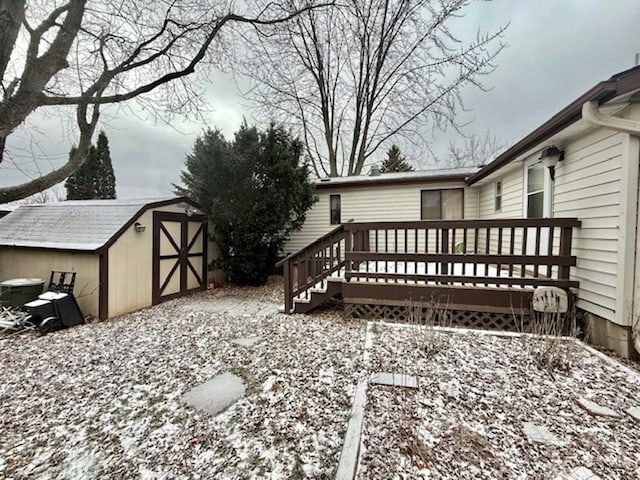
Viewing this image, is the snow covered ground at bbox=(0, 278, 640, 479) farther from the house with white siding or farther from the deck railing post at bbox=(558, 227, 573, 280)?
the deck railing post at bbox=(558, 227, 573, 280)

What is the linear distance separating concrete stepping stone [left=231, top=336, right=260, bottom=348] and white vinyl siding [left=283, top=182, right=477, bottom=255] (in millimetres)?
6306

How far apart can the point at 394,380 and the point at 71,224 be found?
8382 mm

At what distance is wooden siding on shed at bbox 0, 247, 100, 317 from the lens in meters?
5.93

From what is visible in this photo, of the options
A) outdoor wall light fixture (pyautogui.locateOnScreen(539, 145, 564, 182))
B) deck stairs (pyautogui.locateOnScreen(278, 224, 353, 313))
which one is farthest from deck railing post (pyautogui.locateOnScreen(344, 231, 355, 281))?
outdoor wall light fixture (pyautogui.locateOnScreen(539, 145, 564, 182))

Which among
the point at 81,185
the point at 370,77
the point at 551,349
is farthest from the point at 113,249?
the point at 370,77

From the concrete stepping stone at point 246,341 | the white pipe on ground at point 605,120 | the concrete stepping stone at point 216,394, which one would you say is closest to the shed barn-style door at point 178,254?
the concrete stepping stone at point 246,341

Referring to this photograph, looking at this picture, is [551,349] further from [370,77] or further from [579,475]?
[370,77]

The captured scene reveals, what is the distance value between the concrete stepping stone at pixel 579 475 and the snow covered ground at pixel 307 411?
0.14 feet

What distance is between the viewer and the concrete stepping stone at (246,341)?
4207 millimetres

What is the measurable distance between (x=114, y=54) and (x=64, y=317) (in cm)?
560

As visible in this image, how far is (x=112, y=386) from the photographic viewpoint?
320 centimetres

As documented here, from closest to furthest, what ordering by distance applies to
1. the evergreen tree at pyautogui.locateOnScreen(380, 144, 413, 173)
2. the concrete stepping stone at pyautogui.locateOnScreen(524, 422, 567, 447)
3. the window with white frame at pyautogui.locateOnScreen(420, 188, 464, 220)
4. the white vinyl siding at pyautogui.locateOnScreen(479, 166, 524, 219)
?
the concrete stepping stone at pyautogui.locateOnScreen(524, 422, 567, 447)
the white vinyl siding at pyautogui.locateOnScreen(479, 166, 524, 219)
the window with white frame at pyautogui.locateOnScreen(420, 188, 464, 220)
the evergreen tree at pyautogui.locateOnScreen(380, 144, 413, 173)

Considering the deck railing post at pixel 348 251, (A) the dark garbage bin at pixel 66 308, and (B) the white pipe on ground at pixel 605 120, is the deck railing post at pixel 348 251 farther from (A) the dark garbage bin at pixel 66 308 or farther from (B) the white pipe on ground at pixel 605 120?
(A) the dark garbage bin at pixel 66 308

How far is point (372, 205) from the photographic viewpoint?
32.4 ft
